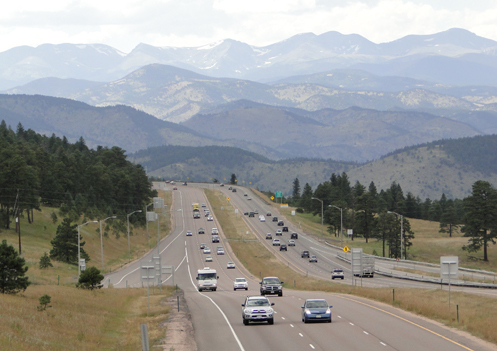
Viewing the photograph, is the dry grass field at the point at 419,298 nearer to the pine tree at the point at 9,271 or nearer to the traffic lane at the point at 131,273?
the traffic lane at the point at 131,273

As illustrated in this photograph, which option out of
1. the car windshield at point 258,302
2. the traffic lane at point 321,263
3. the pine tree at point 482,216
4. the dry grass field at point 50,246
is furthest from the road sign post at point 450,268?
the pine tree at point 482,216

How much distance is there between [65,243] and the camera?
85500 mm

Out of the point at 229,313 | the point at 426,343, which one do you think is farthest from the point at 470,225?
the point at 426,343

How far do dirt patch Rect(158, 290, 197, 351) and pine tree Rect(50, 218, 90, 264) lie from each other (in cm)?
4445

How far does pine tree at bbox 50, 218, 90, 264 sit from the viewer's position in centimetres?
8423

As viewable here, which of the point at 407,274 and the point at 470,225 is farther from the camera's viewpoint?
the point at 470,225

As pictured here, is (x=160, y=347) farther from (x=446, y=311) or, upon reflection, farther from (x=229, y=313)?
(x=446, y=311)

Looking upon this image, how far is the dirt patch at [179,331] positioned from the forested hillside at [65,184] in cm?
6376

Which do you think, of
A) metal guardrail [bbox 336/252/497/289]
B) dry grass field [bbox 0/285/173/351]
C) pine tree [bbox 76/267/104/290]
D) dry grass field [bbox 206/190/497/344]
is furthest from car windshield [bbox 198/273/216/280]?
metal guardrail [bbox 336/252/497/289]

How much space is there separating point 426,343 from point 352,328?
537 centimetres

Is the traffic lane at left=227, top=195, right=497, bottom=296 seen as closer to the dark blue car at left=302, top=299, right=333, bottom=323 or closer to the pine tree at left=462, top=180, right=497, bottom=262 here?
the pine tree at left=462, top=180, right=497, bottom=262

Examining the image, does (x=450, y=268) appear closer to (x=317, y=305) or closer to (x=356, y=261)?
(x=317, y=305)

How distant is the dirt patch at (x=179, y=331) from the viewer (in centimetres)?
2784

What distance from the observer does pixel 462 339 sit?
27.9 metres
